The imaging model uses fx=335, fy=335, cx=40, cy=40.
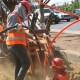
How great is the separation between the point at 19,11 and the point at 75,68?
→ 276 cm

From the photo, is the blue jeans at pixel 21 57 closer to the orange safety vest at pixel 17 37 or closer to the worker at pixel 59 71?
the orange safety vest at pixel 17 37

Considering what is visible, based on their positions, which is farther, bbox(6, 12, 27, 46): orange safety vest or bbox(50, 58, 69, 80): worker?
bbox(6, 12, 27, 46): orange safety vest

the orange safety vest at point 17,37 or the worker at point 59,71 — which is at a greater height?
the orange safety vest at point 17,37

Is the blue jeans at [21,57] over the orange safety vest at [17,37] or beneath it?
beneath

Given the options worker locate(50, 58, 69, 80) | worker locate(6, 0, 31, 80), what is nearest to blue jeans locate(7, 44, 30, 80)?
worker locate(6, 0, 31, 80)

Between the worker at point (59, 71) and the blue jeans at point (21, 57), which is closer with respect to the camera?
the worker at point (59, 71)

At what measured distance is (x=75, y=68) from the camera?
8.78 meters

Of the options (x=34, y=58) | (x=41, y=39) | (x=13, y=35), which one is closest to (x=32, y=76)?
(x=34, y=58)

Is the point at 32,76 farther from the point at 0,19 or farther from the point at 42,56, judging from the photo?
the point at 0,19

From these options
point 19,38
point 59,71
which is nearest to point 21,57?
point 19,38

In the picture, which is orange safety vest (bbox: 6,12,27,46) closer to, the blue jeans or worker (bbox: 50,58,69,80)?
the blue jeans

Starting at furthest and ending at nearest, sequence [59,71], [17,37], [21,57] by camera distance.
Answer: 1. [21,57]
2. [17,37]
3. [59,71]

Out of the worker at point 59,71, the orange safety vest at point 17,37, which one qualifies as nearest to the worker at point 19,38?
the orange safety vest at point 17,37

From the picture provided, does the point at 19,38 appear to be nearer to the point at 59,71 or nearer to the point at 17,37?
the point at 17,37
